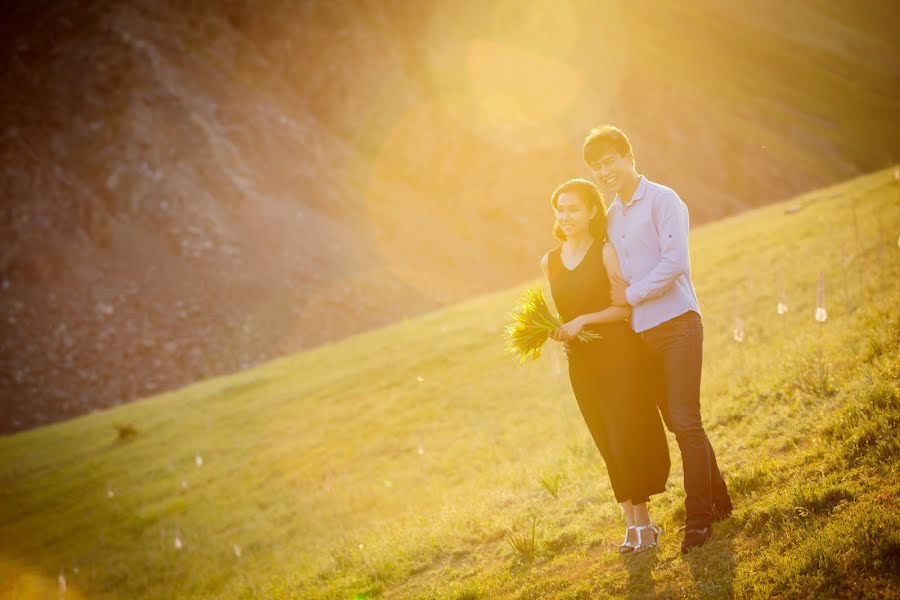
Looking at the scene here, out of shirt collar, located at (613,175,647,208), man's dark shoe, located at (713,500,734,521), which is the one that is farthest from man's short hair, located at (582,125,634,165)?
man's dark shoe, located at (713,500,734,521)

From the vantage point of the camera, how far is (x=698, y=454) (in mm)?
5273

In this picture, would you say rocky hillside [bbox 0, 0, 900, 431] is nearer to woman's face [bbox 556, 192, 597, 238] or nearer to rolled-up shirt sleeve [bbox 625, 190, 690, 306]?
woman's face [bbox 556, 192, 597, 238]

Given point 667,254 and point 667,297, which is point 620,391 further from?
point 667,254

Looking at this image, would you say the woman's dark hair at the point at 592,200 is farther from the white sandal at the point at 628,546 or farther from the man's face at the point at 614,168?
the white sandal at the point at 628,546

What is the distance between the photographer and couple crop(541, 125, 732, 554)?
529 cm

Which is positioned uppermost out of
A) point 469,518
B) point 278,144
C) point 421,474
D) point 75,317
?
point 469,518

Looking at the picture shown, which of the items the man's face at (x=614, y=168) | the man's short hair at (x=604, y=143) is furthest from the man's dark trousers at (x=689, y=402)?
the man's short hair at (x=604, y=143)

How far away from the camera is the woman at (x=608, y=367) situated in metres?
5.57

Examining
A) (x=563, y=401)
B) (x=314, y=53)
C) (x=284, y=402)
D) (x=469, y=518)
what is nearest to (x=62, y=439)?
(x=284, y=402)

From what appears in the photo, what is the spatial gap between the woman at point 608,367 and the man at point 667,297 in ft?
0.56

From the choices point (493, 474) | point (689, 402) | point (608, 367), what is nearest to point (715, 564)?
point (689, 402)

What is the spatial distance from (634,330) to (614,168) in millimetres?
1542

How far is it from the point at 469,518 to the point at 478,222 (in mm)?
76460

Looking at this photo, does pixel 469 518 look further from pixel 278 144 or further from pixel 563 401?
pixel 278 144
